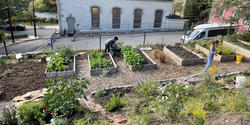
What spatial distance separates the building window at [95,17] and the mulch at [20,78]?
13414 mm

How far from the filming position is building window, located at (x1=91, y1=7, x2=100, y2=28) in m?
21.7

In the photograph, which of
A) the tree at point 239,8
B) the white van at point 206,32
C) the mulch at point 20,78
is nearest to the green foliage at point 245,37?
the tree at point 239,8

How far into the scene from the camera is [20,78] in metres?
Result: 7.88

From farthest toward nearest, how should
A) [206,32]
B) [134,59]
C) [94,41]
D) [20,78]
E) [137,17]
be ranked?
[137,17] → [94,41] → [206,32] → [134,59] → [20,78]

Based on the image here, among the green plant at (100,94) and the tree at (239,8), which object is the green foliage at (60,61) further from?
the tree at (239,8)

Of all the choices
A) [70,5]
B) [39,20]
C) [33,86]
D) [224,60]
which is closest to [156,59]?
[224,60]

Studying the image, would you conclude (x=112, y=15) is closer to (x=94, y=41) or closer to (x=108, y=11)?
(x=108, y=11)

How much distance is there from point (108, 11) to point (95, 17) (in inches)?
70.4

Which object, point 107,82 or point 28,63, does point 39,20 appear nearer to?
point 28,63

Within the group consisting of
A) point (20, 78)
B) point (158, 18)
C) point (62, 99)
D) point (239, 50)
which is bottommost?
point (20, 78)

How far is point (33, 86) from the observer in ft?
23.8

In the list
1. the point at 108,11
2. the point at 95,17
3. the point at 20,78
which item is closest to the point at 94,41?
the point at 95,17

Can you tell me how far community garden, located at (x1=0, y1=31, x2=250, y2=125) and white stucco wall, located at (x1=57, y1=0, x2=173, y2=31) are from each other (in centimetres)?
1083

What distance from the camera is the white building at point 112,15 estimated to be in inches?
814
